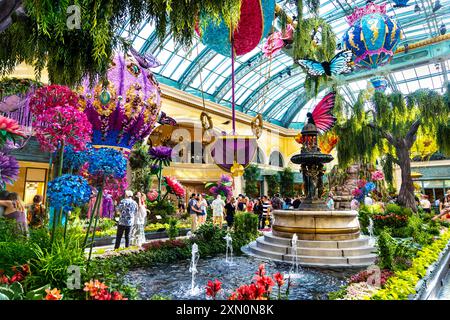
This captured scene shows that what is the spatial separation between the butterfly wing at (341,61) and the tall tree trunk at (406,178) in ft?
22.4

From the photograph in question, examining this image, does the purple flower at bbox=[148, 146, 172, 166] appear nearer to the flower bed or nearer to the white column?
the flower bed

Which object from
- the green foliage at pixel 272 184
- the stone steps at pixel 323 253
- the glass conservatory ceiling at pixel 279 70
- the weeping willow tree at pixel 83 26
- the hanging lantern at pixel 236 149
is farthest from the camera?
the green foliage at pixel 272 184

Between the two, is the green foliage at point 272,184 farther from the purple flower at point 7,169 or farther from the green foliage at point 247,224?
the purple flower at point 7,169

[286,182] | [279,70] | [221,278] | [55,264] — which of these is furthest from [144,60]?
[286,182]

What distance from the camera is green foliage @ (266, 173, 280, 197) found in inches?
1136

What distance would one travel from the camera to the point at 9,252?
307 cm

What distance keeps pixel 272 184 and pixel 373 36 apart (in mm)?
22262

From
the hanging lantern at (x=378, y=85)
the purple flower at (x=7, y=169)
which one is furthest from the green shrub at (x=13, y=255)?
the hanging lantern at (x=378, y=85)

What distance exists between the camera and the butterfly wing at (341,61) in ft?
26.1

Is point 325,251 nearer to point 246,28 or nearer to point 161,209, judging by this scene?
point 246,28

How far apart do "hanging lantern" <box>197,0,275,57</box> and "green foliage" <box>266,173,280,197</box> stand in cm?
2419

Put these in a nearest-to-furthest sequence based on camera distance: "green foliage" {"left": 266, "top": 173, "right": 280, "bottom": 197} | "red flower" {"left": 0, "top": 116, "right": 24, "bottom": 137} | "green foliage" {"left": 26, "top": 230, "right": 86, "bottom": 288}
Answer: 1. "red flower" {"left": 0, "top": 116, "right": 24, "bottom": 137}
2. "green foliage" {"left": 26, "top": 230, "right": 86, "bottom": 288}
3. "green foliage" {"left": 266, "top": 173, "right": 280, "bottom": 197}

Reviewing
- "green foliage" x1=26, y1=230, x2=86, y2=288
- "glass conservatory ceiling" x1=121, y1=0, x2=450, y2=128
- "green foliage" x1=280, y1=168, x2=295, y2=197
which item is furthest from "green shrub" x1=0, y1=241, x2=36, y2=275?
"green foliage" x1=280, y1=168, x2=295, y2=197

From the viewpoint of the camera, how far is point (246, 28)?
4.94 meters
